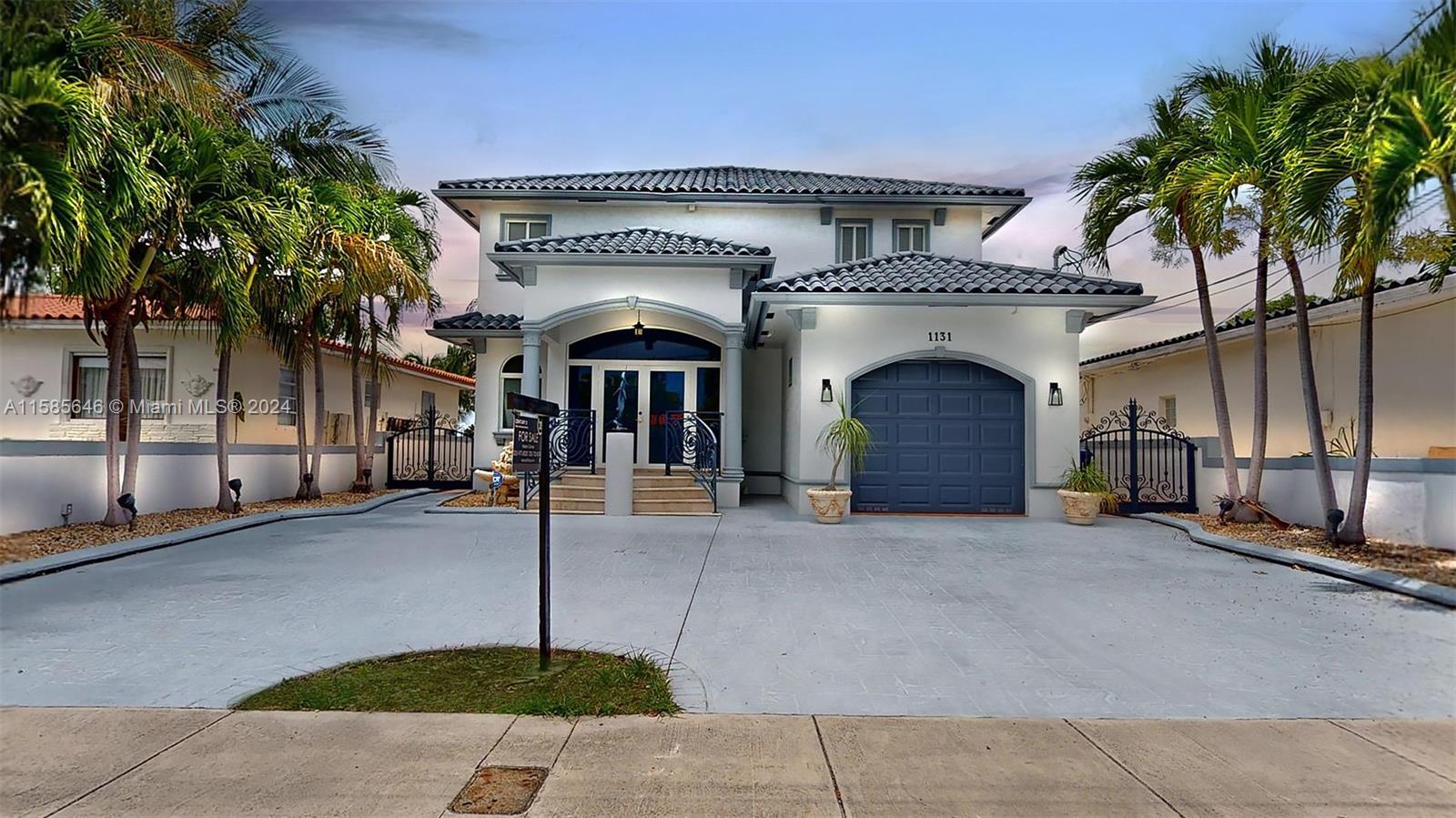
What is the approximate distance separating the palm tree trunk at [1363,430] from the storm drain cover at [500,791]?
9947 mm

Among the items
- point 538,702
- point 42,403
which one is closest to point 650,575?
point 538,702

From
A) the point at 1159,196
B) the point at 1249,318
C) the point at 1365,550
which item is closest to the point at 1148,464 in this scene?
the point at 1249,318

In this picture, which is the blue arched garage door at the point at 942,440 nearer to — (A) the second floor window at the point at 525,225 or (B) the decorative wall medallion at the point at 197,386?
(A) the second floor window at the point at 525,225

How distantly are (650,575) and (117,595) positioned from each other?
494 centimetres

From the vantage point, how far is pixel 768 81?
1320 cm

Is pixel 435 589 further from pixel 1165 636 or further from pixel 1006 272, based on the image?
A: pixel 1006 272

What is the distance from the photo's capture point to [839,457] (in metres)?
11.7

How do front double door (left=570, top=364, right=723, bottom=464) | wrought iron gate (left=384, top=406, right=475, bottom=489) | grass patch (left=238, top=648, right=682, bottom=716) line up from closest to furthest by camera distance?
grass patch (left=238, top=648, right=682, bottom=716), front double door (left=570, top=364, right=723, bottom=464), wrought iron gate (left=384, top=406, right=475, bottom=489)

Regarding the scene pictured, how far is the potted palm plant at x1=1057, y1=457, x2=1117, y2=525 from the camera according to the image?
11422 millimetres

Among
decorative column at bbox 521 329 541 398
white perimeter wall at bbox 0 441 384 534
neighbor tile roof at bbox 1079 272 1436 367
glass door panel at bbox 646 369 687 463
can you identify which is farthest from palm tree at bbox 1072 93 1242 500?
white perimeter wall at bbox 0 441 384 534

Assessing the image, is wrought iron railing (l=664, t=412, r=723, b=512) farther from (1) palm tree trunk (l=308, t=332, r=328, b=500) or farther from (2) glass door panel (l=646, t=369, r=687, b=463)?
(1) palm tree trunk (l=308, t=332, r=328, b=500)

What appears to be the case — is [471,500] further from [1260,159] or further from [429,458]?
[1260,159]

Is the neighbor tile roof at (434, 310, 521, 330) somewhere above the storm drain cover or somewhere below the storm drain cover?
above

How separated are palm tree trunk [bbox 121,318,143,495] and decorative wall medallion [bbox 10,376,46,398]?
678 cm
